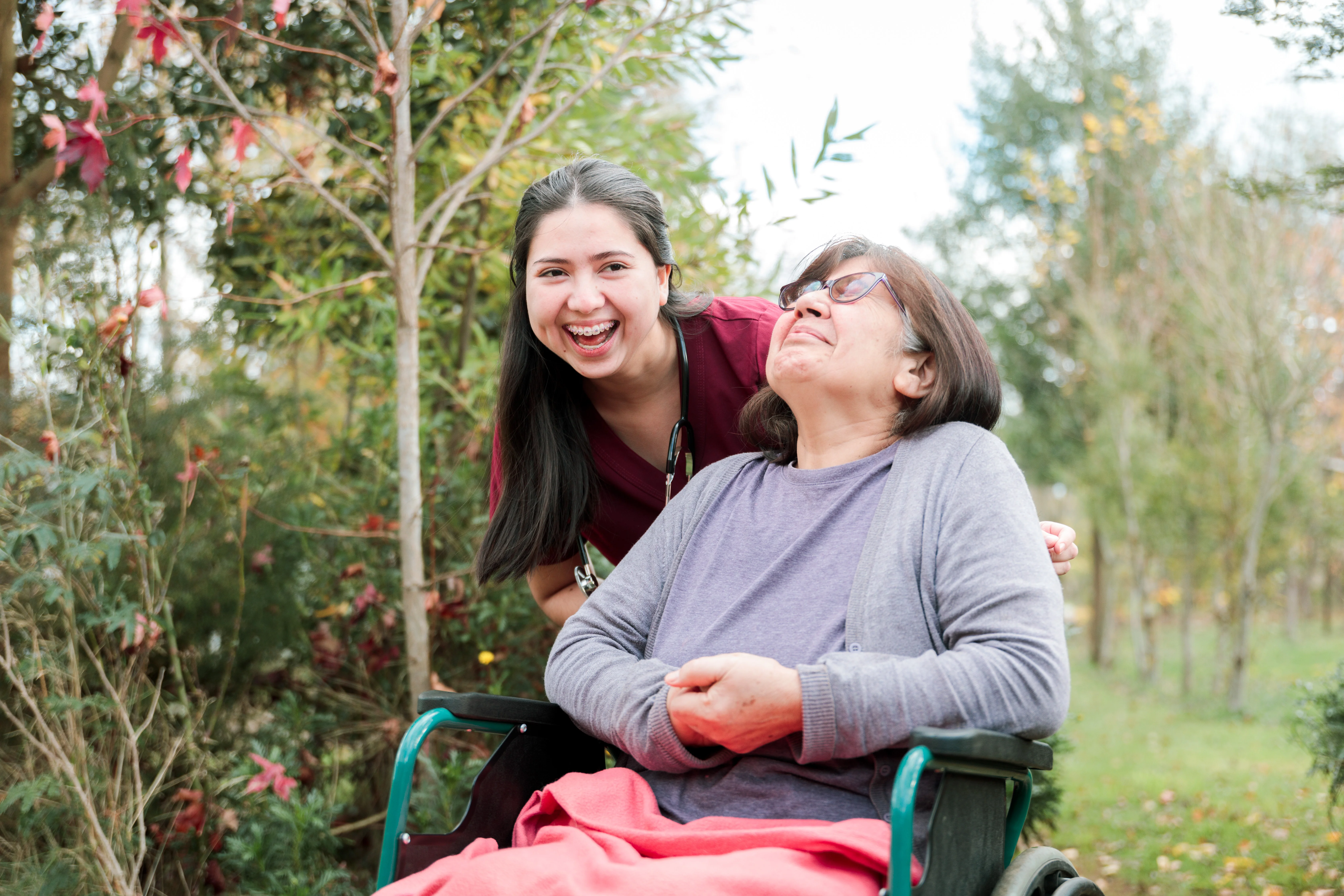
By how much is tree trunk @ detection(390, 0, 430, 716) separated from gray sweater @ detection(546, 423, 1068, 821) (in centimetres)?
101

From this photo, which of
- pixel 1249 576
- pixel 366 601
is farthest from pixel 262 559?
pixel 1249 576

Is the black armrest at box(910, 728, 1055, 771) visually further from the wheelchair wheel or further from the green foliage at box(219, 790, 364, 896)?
the green foliage at box(219, 790, 364, 896)

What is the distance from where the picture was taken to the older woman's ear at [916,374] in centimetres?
175

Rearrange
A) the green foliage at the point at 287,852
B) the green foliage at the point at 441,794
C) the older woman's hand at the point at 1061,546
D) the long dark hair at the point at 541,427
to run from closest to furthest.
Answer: the older woman's hand at the point at 1061,546 → the long dark hair at the point at 541,427 → the green foliage at the point at 287,852 → the green foliage at the point at 441,794

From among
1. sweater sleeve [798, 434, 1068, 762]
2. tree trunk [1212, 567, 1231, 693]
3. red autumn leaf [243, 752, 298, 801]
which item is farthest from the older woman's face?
tree trunk [1212, 567, 1231, 693]

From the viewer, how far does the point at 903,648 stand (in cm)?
149

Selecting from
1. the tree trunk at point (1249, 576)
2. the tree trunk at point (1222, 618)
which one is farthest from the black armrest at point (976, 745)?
the tree trunk at point (1222, 618)

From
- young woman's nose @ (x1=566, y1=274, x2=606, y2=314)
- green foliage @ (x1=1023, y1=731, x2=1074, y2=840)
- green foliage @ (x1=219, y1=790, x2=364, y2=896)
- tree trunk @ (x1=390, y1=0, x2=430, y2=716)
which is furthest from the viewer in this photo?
green foliage @ (x1=1023, y1=731, x2=1074, y2=840)

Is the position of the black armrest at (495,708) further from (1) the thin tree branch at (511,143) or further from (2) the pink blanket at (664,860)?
(1) the thin tree branch at (511,143)

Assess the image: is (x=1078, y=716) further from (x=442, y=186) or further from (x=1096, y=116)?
(x=1096, y=116)

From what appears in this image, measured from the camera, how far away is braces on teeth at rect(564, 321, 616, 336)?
2043 millimetres

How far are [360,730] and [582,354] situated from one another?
194cm

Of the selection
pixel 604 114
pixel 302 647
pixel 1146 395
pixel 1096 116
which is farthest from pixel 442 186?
pixel 1096 116

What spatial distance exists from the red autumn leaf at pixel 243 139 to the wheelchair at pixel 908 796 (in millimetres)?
1555
